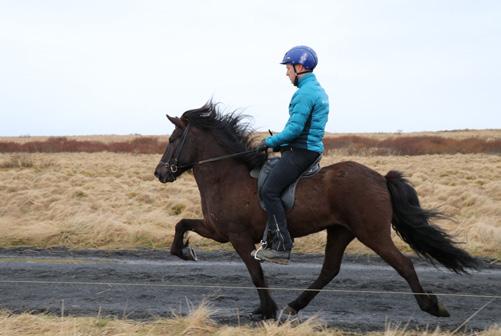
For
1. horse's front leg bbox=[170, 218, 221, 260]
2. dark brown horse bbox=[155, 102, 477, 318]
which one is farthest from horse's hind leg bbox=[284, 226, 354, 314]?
horse's front leg bbox=[170, 218, 221, 260]

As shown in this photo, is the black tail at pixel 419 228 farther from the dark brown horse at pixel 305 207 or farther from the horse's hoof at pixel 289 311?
the horse's hoof at pixel 289 311

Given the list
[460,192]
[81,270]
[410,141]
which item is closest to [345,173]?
[81,270]

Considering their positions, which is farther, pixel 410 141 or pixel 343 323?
pixel 410 141

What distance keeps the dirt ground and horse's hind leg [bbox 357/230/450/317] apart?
205mm

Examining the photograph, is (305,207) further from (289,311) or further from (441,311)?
(441,311)

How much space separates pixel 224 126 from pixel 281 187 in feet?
4.23

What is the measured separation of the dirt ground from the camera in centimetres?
694

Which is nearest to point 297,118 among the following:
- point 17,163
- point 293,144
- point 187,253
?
point 293,144

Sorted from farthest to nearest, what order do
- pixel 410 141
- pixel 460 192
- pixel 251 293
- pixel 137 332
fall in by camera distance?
pixel 410 141, pixel 460 192, pixel 251 293, pixel 137 332

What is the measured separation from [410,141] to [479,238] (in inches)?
1669

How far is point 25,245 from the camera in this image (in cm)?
1292

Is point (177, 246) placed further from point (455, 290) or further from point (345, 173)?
point (455, 290)

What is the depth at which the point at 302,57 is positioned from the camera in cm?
662

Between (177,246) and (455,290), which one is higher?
(177,246)
